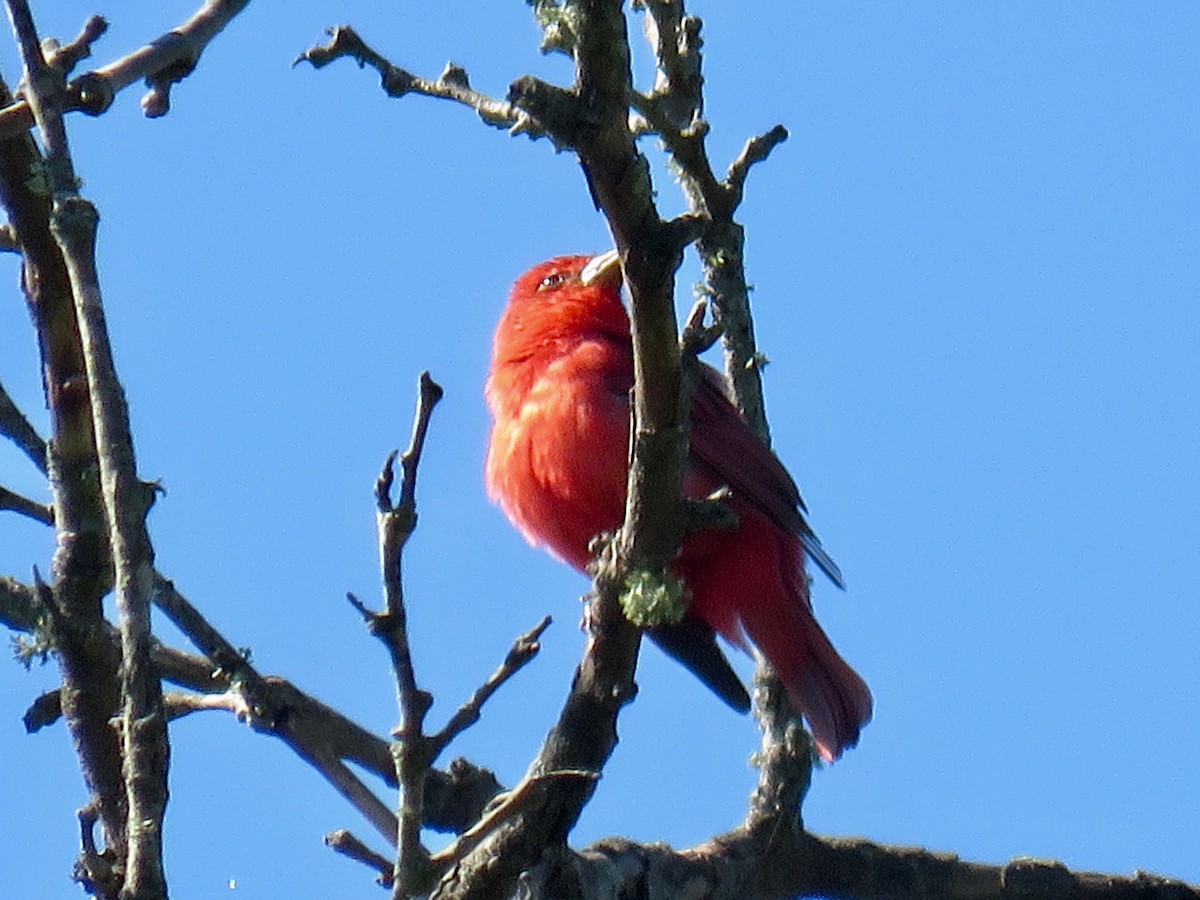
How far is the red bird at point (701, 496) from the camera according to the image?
215 inches

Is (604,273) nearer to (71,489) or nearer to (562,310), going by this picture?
(562,310)

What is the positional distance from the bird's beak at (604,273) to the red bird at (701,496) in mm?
255

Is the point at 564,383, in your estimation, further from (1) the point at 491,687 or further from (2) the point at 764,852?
(1) the point at 491,687

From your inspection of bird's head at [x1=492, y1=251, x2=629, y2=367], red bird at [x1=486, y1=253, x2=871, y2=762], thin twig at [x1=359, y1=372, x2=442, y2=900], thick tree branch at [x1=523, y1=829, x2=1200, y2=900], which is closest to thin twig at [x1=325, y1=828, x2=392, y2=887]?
thin twig at [x1=359, y1=372, x2=442, y2=900]

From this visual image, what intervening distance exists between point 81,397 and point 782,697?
9.31ft

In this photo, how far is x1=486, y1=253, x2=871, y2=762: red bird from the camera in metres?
5.47

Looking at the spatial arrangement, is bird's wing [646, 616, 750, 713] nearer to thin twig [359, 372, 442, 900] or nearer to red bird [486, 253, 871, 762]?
red bird [486, 253, 871, 762]

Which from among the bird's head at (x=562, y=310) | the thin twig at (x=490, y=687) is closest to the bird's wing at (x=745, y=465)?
the bird's head at (x=562, y=310)

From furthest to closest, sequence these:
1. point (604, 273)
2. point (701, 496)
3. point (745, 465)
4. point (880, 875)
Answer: point (604, 273) → point (745, 465) → point (701, 496) → point (880, 875)

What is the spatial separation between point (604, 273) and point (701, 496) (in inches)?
39.7

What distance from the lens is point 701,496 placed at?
549 centimetres

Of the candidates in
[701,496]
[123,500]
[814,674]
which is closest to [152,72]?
[123,500]

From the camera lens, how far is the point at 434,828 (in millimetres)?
4562

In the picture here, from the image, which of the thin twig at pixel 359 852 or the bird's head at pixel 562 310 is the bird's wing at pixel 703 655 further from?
the thin twig at pixel 359 852
